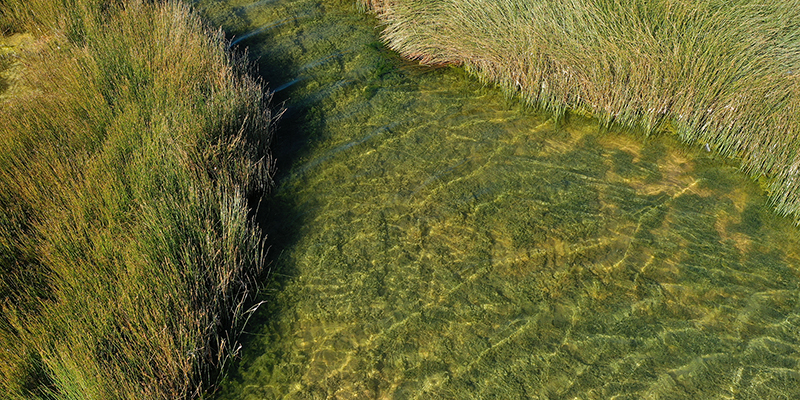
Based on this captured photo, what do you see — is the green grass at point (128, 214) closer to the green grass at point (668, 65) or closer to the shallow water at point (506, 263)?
the shallow water at point (506, 263)

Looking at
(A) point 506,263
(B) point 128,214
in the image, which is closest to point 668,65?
(A) point 506,263

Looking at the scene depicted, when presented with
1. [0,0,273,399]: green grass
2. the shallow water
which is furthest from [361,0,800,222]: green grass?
[0,0,273,399]: green grass

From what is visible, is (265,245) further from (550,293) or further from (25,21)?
(25,21)

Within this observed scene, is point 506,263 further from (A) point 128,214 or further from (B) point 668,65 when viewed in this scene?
(A) point 128,214

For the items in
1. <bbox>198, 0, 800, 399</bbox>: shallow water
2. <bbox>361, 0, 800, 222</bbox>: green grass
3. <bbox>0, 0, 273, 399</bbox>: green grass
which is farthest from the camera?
<bbox>361, 0, 800, 222</bbox>: green grass

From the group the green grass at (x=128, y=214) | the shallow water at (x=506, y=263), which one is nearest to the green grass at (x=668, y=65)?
the shallow water at (x=506, y=263)

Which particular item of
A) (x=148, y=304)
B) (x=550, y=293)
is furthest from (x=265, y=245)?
(x=550, y=293)

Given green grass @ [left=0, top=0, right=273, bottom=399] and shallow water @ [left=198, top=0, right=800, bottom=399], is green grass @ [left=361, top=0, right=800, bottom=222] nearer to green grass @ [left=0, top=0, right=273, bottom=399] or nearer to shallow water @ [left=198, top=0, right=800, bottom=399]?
shallow water @ [left=198, top=0, right=800, bottom=399]
